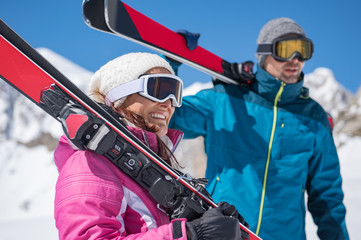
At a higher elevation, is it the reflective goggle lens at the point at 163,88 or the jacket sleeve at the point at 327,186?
the jacket sleeve at the point at 327,186

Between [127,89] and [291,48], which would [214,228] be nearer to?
[127,89]

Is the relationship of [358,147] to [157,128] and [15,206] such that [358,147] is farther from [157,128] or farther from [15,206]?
[15,206]

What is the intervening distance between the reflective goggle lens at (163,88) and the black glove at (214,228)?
0.59 m

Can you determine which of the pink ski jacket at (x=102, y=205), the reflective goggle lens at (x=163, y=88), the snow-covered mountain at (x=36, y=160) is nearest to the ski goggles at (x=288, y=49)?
the reflective goggle lens at (x=163, y=88)

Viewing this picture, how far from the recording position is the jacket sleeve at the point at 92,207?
45.0 inches

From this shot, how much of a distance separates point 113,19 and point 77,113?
94 centimetres

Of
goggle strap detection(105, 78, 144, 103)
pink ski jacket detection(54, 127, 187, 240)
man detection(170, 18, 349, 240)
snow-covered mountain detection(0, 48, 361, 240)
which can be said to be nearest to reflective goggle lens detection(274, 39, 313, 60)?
man detection(170, 18, 349, 240)

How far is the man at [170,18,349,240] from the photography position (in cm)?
263

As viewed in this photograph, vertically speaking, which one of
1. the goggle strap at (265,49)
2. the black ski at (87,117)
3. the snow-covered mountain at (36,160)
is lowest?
the black ski at (87,117)

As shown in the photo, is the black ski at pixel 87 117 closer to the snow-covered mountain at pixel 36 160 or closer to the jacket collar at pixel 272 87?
the jacket collar at pixel 272 87

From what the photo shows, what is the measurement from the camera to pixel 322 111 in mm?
2951

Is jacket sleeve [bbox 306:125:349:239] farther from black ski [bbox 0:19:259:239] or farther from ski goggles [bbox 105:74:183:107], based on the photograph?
black ski [bbox 0:19:259:239]

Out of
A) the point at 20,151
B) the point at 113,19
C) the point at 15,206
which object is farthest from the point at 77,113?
the point at 20,151

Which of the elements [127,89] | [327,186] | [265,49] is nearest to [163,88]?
[127,89]
